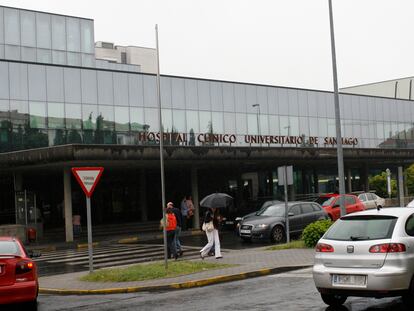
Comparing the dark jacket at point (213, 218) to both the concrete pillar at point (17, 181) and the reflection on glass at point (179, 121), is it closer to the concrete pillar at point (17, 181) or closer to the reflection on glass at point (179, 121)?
the concrete pillar at point (17, 181)

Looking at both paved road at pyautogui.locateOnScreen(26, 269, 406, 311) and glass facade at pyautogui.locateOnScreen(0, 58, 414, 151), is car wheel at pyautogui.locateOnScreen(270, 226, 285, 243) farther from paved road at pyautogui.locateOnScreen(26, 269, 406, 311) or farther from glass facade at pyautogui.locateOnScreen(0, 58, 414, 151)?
glass facade at pyautogui.locateOnScreen(0, 58, 414, 151)

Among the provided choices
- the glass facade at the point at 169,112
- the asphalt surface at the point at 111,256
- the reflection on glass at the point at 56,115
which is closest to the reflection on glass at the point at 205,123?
the glass facade at the point at 169,112

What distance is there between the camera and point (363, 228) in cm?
899

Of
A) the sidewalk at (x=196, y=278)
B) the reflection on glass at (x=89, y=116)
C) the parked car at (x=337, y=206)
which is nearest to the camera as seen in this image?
the sidewalk at (x=196, y=278)

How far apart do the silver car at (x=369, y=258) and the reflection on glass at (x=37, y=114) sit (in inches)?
1183

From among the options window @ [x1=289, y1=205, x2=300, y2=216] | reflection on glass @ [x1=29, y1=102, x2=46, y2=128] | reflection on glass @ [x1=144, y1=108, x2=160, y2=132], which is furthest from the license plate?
reflection on glass @ [x1=144, y1=108, x2=160, y2=132]

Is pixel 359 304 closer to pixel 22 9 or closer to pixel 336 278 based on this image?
pixel 336 278

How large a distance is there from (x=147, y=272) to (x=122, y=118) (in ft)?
88.8

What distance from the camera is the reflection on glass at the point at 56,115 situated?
37.2m

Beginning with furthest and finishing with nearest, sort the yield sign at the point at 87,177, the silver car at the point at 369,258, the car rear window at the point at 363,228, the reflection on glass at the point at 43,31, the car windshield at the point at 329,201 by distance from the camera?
1. the reflection on glass at the point at 43,31
2. the car windshield at the point at 329,201
3. the yield sign at the point at 87,177
4. the car rear window at the point at 363,228
5. the silver car at the point at 369,258

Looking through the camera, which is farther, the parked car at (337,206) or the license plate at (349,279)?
the parked car at (337,206)

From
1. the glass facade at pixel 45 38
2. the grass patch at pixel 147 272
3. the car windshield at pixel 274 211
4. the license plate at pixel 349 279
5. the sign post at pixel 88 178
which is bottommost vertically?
the grass patch at pixel 147 272

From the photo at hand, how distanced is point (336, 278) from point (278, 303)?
1.29 metres

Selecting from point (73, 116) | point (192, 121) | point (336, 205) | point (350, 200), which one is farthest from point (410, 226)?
point (192, 121)
